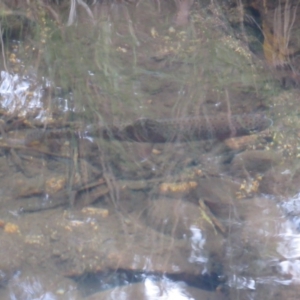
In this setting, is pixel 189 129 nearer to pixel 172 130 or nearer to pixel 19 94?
pixel 172 130

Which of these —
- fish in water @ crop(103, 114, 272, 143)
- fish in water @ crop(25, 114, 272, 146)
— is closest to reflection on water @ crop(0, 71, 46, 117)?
fish in water @ crop(25, 114, 272, 146)

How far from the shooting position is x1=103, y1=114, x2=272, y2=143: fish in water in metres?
3.50

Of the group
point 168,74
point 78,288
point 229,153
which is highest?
point 168,74

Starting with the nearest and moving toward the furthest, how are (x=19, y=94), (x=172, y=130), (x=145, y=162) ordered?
(x=145, y=162) → (x=172, y=130) → (x=19, y=94)

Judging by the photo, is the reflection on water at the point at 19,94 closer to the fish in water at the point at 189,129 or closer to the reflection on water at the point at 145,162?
the reflection on water at the point at 145,162

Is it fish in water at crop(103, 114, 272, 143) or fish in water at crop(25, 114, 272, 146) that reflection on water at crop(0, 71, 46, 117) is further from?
fish in water at crop(103, 114, 272, 143)

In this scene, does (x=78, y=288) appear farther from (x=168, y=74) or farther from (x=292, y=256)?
(x=168, y=74)

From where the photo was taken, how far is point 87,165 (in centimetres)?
325

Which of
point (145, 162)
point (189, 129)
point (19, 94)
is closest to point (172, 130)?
point (189, 129)

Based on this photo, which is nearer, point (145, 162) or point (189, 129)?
point (145, 162)

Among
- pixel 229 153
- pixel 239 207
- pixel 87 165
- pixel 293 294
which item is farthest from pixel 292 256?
pixel 87 165

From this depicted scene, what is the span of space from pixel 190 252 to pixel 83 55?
2036 mm

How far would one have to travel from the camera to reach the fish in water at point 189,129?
3.50 metres

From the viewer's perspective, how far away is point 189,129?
3.60 metres
